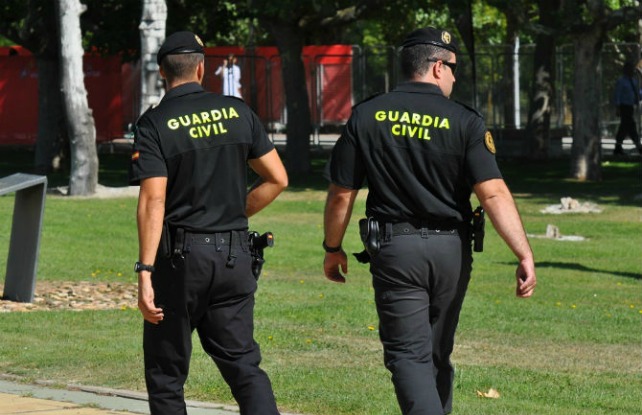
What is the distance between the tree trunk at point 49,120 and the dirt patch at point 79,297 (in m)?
16.3

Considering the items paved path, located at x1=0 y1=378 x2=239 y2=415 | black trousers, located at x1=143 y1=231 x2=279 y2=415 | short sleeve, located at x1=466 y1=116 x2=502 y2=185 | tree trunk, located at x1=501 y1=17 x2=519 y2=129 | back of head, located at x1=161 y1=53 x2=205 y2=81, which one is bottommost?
paved path, located at x1=0 y1=378 x2=239 y2=415

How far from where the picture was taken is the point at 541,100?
108 ft

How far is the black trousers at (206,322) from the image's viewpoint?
5980 mm

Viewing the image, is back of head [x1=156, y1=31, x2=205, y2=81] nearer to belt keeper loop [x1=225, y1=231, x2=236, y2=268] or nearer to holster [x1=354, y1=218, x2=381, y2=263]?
belt keeper loop [x1=225, y1=231, x2=236, y2=268]

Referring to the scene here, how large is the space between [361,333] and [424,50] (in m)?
4.45

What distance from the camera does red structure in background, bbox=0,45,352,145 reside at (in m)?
38.8

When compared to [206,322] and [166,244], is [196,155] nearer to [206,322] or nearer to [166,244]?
[166,244]

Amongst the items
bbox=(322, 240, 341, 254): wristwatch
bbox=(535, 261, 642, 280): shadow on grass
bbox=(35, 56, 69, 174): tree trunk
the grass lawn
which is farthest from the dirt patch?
bbox=(35, 56, 69, 174): tree trunk

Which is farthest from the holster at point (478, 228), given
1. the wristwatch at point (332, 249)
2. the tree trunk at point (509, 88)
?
the tree trunk at point (509, 88)

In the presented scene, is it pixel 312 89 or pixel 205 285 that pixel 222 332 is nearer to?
pixel 205 285

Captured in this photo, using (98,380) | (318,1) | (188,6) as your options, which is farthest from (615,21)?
(98,380)

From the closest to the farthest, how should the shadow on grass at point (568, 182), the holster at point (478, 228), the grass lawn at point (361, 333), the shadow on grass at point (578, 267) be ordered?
the holster at point (478, 228) < the grass lawn at point (361, 333) < the shadow on grass at point (578, 267) < the shadow on grass at point (568, 182)

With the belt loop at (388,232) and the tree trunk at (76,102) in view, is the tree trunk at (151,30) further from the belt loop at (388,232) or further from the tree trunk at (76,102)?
the belt loop at (388,232)

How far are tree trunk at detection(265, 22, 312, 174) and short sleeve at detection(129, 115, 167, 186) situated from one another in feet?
75.2
